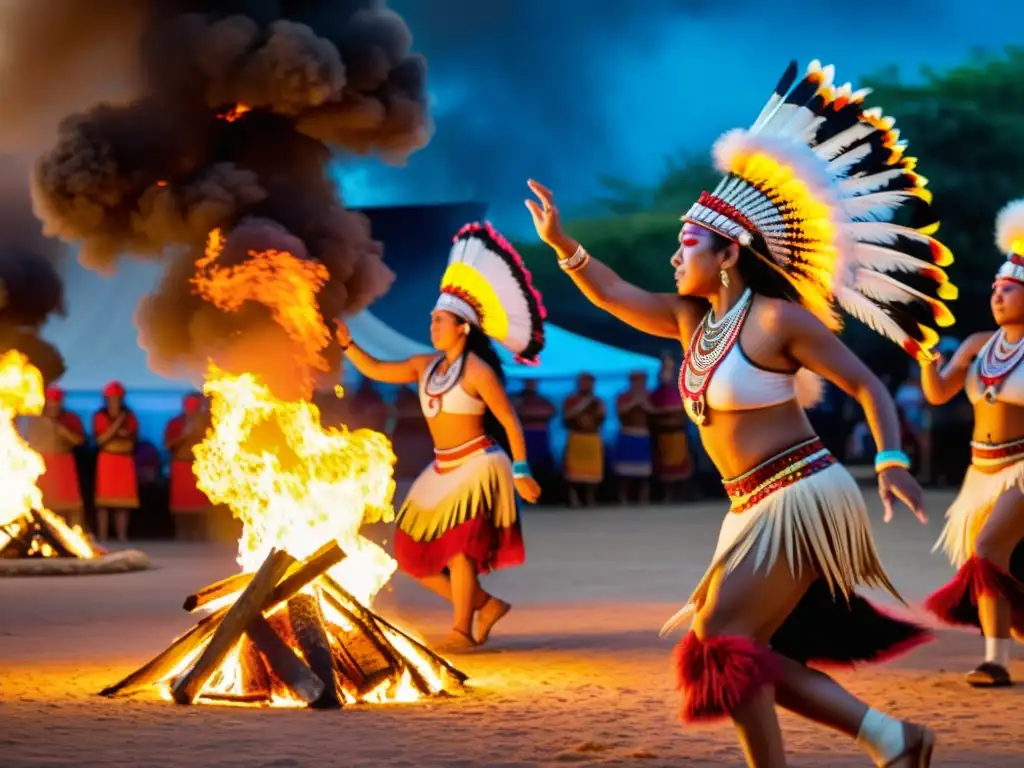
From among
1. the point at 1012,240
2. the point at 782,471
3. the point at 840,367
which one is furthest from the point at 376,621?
the point at 1012,240

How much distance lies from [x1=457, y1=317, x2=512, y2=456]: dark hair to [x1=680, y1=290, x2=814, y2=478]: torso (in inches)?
145

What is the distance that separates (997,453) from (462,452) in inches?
106

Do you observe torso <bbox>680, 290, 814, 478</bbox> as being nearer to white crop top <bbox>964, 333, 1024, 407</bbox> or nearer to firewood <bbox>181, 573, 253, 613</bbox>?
white crop top <bbox>964, 333, 1024, 407</bbox>

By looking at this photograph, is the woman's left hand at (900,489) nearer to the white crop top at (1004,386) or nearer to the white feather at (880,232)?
the white feather at (880,232)

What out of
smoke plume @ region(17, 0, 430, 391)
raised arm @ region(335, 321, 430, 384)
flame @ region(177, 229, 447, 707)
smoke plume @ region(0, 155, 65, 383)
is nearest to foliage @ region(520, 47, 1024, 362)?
smoke plume @ region(0, 155, 65, 383)

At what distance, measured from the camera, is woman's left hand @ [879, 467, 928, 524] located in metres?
4.82

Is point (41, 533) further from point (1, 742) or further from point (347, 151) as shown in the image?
point (1, 742)

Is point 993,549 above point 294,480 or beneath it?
beneath

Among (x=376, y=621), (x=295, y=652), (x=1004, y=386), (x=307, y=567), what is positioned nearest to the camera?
(x=295, y=652)

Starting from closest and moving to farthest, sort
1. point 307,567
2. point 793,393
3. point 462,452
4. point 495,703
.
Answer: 1. point 793,393
2. point 495,703
3. point 307,567
4. point 462,452

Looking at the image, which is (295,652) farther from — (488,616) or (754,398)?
→ (754,398)

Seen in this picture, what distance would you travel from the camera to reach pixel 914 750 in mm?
4949

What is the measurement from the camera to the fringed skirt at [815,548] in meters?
5.06

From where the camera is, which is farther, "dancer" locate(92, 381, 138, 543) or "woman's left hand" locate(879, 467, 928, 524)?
"dancer" locate(92, 381, 138, 543)
